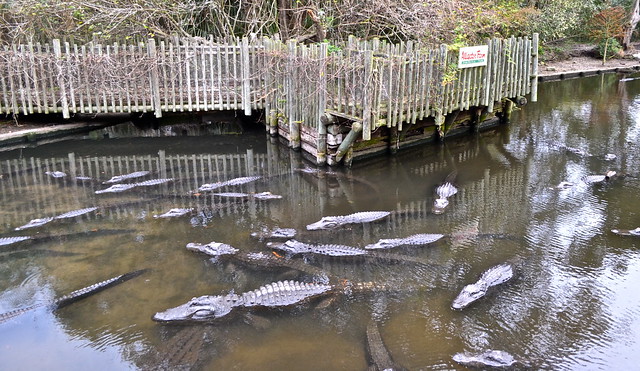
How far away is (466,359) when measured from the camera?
4.23 m

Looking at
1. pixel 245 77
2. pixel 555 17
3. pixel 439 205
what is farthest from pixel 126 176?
pixel 555 17

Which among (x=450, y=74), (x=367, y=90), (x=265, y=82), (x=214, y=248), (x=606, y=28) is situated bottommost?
(x=214, y=248)

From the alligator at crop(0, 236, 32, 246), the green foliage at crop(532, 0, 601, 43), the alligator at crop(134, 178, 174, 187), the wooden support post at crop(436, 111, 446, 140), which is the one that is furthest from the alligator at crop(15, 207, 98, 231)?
the green foliage at crop(532, 0, 601, 43)

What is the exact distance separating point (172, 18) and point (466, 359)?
36.1ft

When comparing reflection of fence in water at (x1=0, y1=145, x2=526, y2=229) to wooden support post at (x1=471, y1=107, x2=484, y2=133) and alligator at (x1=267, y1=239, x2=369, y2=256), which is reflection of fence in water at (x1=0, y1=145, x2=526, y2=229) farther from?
wooden support post at (x1=471, y1=107, x2=484, y2=133)

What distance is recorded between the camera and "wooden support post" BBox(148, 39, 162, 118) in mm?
10555

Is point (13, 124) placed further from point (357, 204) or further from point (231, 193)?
point (357, 204)

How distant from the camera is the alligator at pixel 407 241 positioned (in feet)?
19.9

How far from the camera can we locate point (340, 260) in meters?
5.86

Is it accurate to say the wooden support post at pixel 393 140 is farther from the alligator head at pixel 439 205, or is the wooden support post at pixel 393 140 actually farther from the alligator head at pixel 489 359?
the alligator head at pixel 489 359

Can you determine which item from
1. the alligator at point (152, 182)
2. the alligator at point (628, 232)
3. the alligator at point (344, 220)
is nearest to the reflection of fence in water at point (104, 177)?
the alligator at point (152, 182)

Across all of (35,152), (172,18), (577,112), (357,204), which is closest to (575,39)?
(577,112)

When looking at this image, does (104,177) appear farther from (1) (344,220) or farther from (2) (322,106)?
(1) (344,220)

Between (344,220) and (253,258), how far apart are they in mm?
1469
